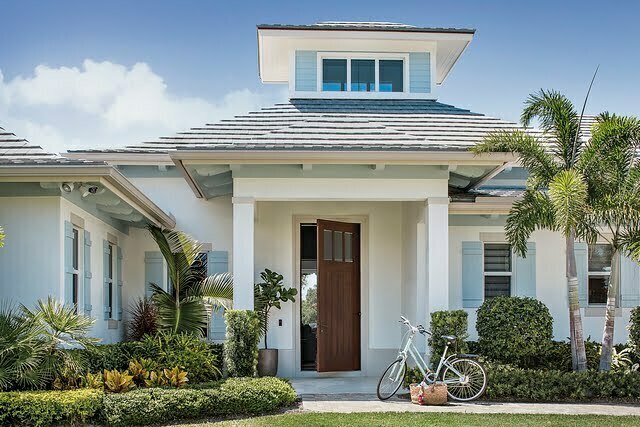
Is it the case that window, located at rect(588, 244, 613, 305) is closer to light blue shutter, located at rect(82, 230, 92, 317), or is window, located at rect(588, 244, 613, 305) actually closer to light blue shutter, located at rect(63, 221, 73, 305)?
light blue shutter, located at rect(82, 230, 92, 317)

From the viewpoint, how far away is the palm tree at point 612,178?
1281cm

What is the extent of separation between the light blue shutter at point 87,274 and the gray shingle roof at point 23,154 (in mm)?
1852

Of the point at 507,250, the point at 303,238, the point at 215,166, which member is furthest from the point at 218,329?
the point at 507,250

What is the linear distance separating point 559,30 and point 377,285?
21.5 feet

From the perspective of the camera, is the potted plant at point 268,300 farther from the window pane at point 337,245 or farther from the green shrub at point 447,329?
the green shrub at point 447,329

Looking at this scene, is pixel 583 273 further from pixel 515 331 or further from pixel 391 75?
pixel 391 75

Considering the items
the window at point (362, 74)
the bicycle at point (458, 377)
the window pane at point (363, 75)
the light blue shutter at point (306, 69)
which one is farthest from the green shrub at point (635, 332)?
the light blue shutter at point (306, 69)

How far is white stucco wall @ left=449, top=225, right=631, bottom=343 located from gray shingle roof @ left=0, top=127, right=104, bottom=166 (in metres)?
7.28

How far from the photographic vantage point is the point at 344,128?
47.0 ft

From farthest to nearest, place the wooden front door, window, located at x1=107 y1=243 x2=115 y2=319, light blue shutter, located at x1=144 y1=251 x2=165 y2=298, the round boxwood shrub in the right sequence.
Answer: light blue shutter, located at x1=144 y1=251 x2=165 y2=298 < the wooden front door < window, located at x1=107 y1=243 x2=115 y2=319 < the round boxwood shrub

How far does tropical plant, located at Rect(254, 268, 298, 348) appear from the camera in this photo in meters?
15.6

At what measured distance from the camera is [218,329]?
53.5ft

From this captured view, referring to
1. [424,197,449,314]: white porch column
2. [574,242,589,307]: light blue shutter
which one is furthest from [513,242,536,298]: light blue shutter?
[424,197,449,314]: white porch column

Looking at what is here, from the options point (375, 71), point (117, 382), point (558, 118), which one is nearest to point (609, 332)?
point (558, 118)
